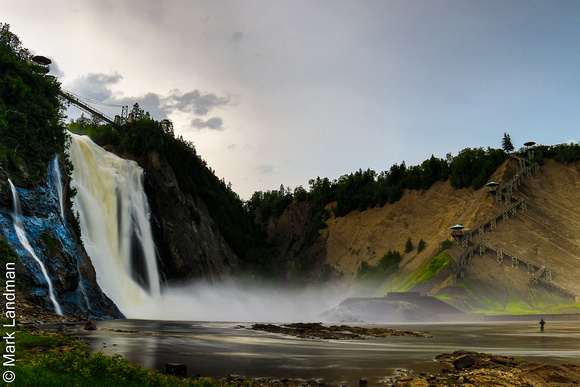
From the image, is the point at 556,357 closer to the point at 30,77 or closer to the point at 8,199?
the point at 8,199

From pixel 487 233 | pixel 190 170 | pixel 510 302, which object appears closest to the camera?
pixel 510 302

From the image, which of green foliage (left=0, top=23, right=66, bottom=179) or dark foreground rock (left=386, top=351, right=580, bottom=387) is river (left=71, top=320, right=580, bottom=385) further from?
green foliage (left=0, top=23, right=66, bottom=179)

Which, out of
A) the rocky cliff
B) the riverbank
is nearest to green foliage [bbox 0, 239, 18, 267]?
the rocky cliff

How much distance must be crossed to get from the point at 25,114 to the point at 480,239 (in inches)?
3145

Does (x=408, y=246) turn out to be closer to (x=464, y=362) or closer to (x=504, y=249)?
(x=504, y=249)

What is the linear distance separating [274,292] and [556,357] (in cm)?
9201

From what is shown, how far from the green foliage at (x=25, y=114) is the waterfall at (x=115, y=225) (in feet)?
34.3

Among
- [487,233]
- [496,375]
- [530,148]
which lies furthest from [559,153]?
[496,375]

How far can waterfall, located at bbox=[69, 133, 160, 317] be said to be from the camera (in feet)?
174

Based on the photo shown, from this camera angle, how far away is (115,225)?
59.4 m

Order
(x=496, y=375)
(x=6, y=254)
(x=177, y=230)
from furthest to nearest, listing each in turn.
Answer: (x=177, y=230) → (x=6, y=254) → (x=496, y=375)

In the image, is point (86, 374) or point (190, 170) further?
point (190, 170)

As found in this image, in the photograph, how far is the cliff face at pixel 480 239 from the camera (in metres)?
82.3

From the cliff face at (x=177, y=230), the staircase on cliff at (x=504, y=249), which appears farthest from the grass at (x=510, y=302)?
the cliff face at (x=177, y=230)
